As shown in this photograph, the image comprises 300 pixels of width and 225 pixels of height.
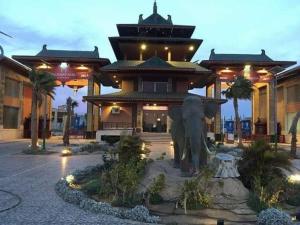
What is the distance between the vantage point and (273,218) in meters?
8.20

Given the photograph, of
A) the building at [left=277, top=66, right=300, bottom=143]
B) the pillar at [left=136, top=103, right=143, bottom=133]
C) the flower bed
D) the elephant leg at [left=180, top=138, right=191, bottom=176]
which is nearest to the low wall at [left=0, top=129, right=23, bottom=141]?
the pillar at [left=136, top=103, right=143, bottom=133]

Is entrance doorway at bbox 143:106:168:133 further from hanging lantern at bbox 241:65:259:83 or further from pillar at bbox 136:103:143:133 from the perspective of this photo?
hanging lantern at bbox 241:65:259:83

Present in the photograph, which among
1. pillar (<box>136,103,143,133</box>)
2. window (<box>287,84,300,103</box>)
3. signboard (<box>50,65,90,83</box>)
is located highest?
signboard (<box>50,65,90,83</box>)

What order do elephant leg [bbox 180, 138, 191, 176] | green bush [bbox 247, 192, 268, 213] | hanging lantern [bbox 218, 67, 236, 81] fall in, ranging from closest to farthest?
green bush [bbox 247, 192, 268, 213]
elephant leg [bbox 180, 138, 191, 176]
hanging lantern [bbox 218, 67, 236, 81]

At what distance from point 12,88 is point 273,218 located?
152ft

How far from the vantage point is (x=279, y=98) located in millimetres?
54406

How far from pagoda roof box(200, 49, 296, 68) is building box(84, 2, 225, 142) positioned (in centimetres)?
189

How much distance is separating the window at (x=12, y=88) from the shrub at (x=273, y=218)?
44.4 m

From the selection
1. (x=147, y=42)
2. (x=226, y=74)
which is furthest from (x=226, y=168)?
(x=226, y=74)

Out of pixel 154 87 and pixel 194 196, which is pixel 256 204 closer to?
pixel 194 196

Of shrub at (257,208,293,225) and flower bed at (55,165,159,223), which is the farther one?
flower bed at (55,165,159,223)

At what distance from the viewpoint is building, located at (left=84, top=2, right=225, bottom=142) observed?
1687 inches

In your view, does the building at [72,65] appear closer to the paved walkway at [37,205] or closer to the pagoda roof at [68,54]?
the pagoda roof at [68,54]

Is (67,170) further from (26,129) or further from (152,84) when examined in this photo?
(26,129)
